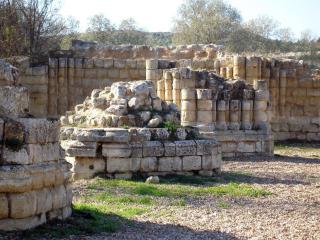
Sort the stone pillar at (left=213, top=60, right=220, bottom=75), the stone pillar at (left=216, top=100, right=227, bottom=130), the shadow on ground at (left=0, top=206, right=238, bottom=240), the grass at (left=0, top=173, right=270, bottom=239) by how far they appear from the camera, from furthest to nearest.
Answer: the stone pillar at (left=213, top=60, right=220, bottom=75), the stone pillar at (left=216, top=100, right=227, bottom=130), the grass at (left=0, top=173, right=270, bottom=239), the shadow on ground at (left=0, top=206, right=238, bottom=240)

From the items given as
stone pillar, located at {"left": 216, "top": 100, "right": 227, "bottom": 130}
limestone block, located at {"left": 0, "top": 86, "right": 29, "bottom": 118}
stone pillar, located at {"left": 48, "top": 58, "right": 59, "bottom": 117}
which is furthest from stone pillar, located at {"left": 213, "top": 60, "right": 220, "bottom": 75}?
limestone block, located at {"left": 0, "top": 86, "right": 29, "bottom": 118}

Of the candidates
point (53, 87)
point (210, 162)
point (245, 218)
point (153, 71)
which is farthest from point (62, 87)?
point (245, 218)

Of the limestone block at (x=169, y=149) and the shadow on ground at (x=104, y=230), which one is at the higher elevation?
the limestone block at (x=169, y=149)

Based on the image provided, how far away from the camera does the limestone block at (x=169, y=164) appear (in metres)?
12.8

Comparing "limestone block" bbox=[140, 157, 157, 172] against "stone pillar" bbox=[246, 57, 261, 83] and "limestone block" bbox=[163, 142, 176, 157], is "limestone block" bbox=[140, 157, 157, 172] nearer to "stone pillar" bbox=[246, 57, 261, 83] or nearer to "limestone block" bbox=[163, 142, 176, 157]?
"limestone block" bbox=[163, 142, 176, 157]

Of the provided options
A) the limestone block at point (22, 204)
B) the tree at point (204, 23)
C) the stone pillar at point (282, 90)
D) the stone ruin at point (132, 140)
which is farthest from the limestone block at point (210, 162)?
the tree at point (204, 23)

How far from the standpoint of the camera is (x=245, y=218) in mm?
8875

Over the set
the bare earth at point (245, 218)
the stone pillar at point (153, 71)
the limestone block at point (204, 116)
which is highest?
the stone pillar at point (153, 71)

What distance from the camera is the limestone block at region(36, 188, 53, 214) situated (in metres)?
7.23

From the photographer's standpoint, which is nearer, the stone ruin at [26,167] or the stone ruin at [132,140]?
the stone ruin at [26,167]

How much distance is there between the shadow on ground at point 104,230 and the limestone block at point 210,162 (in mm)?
4937

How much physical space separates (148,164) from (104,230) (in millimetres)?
4983

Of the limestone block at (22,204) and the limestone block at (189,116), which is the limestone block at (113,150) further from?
the limestone block at (189,116)

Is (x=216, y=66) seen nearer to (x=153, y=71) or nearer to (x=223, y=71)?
(x=223, y=71)
